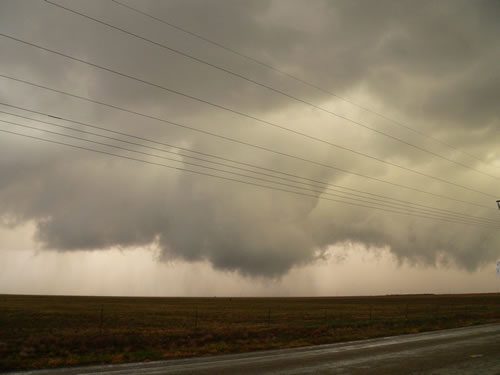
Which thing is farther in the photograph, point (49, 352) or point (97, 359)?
point (49, 352)

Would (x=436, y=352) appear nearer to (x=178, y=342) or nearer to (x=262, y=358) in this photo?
(x=262, y=358)

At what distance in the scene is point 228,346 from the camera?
70.4ft

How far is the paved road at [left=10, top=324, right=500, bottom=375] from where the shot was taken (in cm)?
1259

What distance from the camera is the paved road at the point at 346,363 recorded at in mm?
12586

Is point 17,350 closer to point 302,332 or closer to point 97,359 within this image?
point 97,359

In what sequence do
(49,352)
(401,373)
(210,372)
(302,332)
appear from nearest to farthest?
(401,373) < (210,372) < (49,352) < (302,332)

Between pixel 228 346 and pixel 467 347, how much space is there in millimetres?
12270

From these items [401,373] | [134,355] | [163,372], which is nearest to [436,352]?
[401,373]

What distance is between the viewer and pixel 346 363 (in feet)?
46.3

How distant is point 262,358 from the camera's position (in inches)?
636

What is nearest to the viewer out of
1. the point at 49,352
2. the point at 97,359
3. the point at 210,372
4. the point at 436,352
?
the point at 210,372

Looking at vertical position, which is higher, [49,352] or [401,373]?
[401,373]

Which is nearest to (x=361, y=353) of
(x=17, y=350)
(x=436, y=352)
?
(x=436, y=352)

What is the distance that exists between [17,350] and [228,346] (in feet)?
37.9
